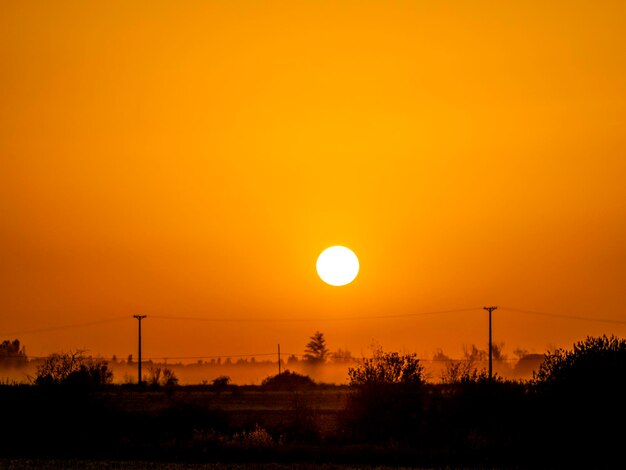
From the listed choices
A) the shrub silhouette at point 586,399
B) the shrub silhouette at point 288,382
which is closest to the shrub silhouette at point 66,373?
the shrub silhouette at point 586,399

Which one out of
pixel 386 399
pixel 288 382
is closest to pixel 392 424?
pixel 386 399

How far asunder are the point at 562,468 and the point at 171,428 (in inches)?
930

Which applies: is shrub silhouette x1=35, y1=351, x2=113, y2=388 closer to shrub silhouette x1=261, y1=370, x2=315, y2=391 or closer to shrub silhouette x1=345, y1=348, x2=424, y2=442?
shrub silhouette x1=345, y1=348, x2=424, y2=442

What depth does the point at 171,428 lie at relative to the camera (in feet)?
170

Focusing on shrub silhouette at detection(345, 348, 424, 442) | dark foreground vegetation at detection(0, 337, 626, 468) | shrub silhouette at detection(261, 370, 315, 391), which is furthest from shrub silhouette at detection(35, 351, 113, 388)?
shrub silhouette at detection(261, 370, 315, 391)

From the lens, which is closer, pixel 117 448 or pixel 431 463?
pixel 431 463

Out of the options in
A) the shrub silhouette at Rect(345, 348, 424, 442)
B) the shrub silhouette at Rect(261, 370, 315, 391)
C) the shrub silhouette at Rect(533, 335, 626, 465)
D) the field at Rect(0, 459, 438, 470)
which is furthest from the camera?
the shrub silhouette at Rect(261, 370, 315, 391)

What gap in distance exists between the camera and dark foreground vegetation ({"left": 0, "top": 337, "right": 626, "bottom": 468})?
129 feet

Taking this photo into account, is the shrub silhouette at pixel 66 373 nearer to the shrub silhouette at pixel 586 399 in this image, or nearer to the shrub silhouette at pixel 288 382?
the shrub silhouette at pixel 586 399

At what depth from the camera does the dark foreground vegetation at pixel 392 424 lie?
39.4 meters

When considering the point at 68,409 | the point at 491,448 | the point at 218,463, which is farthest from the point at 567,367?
the point at 68,409

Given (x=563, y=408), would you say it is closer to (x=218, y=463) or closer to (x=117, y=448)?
(x=218, y=463)

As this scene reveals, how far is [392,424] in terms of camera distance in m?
46.8

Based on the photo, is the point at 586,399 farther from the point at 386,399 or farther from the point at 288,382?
the point at 288,382
